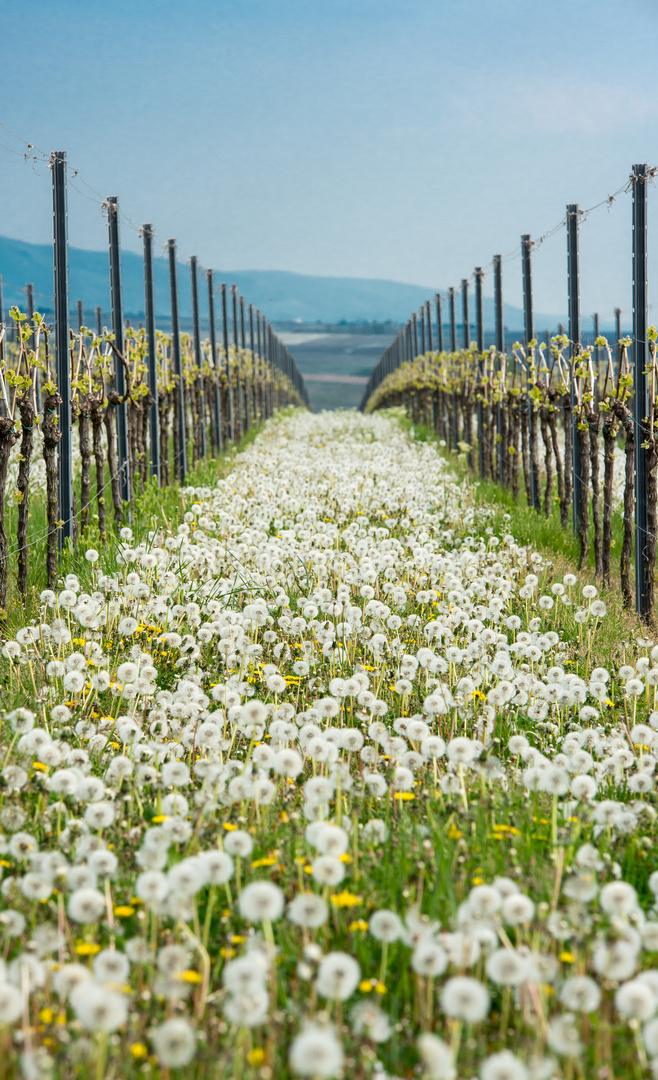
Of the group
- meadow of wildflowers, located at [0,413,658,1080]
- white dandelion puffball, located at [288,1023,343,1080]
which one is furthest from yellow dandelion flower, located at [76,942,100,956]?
white dandelion puffball, located at [288,1023,343,1080]

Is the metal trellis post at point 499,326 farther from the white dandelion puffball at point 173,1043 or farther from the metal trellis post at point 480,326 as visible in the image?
the white dandelion puffball at point 173,1043

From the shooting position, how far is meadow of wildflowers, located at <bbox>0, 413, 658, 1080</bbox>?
2.30 metres

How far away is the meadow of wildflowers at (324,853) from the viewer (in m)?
2.30

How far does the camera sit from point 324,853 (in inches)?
110

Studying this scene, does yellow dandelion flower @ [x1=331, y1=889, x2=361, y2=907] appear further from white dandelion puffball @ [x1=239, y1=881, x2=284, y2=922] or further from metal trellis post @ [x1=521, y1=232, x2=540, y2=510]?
metal trellis post @ [x1=521, y1=232, x2=540, y2=510]

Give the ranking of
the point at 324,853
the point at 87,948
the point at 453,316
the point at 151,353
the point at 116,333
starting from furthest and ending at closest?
the point at 453,316, the point at 151,353, the point at 116,333, the point at 324,853, the point at 87,948

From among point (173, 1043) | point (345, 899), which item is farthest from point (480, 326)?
point (173, 1043)

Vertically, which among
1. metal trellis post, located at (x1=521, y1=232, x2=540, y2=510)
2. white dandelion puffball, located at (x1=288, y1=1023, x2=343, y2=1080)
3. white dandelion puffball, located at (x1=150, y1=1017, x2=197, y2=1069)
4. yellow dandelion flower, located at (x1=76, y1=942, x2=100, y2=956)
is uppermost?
metal trellis post, located at (x1=521, y1=232, x2=540, y2=510)

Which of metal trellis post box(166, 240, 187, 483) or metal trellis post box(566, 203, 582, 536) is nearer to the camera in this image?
metal trellis post box(566, 203, 582, 536)

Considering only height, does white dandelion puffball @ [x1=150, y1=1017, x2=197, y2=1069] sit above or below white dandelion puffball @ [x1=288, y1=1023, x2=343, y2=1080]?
below

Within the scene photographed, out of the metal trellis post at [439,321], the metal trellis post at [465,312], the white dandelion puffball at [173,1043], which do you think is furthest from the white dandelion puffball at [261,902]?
the metal trellis post at [439,321]

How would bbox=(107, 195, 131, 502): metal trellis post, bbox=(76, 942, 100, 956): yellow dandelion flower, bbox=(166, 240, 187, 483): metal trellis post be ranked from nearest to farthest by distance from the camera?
bbox=(76, 942, 100, 956): yellow dandelion flower < bbox=(107, 195, 131, 502): metal trellis post < bbox=(166, 240, 187, 483): metal trellis post

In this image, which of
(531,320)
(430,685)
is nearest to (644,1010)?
(430,685)

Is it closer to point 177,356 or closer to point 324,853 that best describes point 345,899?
point 324,853
